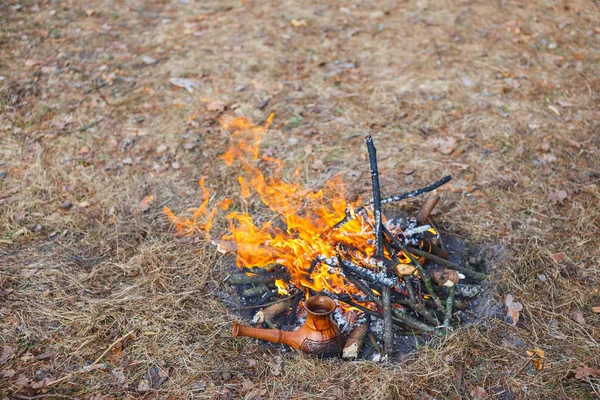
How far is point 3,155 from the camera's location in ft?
17.9

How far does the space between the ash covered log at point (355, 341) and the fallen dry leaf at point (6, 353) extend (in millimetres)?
2491

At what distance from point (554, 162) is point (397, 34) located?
345 centimetres

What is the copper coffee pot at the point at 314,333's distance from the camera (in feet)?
11.0

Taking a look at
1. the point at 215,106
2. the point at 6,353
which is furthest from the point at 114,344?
the point at 215,106

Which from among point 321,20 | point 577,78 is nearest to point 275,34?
point 321,20

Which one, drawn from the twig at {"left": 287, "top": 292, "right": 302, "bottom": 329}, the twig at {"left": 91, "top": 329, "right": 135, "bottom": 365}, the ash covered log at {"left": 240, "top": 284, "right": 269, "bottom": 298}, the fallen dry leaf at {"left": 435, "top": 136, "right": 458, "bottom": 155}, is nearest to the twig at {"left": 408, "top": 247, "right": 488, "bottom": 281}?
the twig at {"left": 287, "top": 292, "right": 302, "bottom": 329}

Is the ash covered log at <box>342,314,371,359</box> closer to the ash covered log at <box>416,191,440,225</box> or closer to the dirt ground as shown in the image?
the dirt ground

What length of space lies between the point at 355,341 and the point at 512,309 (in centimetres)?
132

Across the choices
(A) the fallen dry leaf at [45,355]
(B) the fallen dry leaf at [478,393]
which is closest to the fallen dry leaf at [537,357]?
(B) the fallen dry leaf at [478,393]

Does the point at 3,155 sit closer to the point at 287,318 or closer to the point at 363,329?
the point at 287,318

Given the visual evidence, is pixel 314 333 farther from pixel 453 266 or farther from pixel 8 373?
pixel 8 373

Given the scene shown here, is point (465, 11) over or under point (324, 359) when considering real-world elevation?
over

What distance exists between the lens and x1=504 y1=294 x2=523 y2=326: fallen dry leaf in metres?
3.63

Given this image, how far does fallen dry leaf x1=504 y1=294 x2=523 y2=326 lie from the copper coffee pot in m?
1.39
